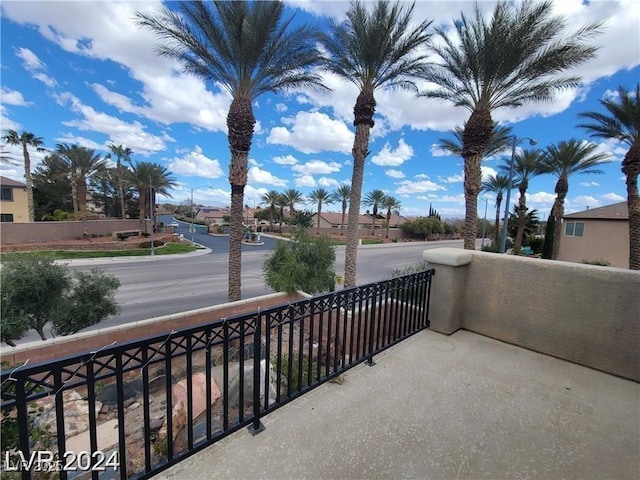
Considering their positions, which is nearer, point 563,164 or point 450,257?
point 450,257

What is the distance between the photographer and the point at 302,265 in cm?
1010

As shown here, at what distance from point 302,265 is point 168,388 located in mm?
8008

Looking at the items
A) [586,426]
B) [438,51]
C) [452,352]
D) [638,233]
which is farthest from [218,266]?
[638,233]

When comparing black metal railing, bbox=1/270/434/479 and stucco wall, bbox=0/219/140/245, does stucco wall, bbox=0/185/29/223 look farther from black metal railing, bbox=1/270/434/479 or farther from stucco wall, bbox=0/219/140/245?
black metal railing, bbox=1/270/434/479

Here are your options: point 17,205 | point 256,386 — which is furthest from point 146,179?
point 256,386

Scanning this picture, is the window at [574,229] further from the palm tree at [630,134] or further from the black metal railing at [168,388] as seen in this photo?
the black metal railing at [168,388]

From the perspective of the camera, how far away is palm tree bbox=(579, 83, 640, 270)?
47.0 feet

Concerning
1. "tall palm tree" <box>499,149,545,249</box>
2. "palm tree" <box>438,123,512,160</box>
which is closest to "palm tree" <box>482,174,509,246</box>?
"tall palm tree" <box>499,149,545,249</box>

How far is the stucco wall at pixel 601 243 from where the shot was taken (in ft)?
71.7

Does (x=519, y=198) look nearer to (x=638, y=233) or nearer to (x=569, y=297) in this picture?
(x=638, y=233)

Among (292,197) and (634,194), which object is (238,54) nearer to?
(634,194)

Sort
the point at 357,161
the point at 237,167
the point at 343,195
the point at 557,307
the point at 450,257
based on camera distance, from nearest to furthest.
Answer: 1. the point at 557,307
2. the point at 450,257
3. the point at 237,167
4. the point at 357,161
5. the point at 343,195

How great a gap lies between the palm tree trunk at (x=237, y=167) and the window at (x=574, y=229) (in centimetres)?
2815

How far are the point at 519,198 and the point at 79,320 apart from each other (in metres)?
32.7
